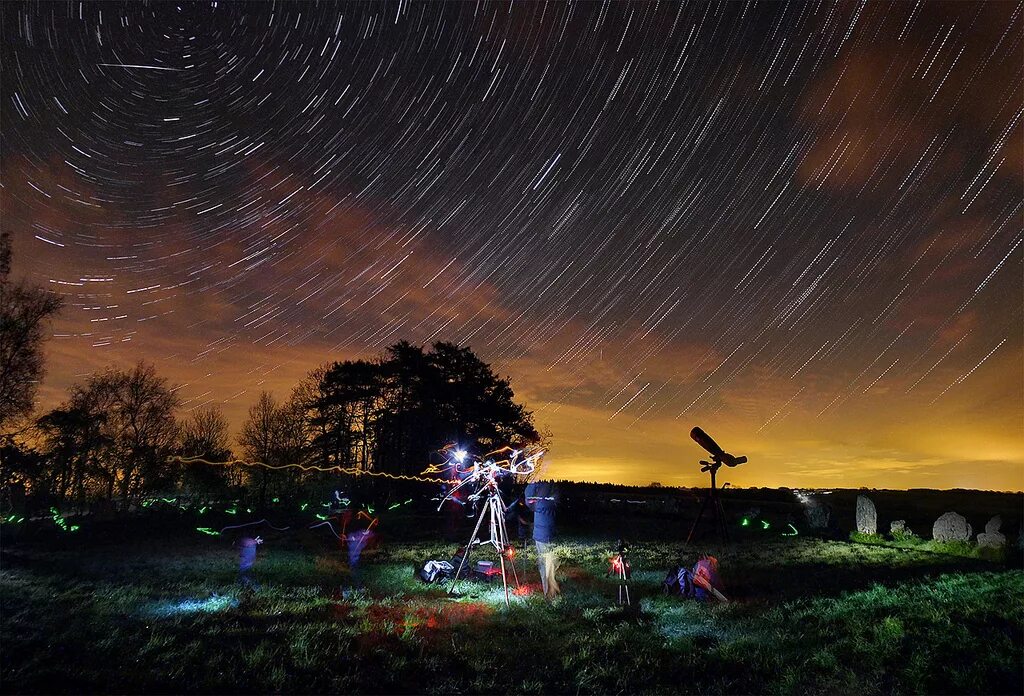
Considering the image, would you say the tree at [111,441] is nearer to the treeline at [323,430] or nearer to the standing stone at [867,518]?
the treeline at [323,430]

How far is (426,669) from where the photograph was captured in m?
8.53

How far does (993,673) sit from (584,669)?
486 centimetres

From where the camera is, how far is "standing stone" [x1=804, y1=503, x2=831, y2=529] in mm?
23453

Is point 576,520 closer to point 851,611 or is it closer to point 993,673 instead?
point 851,611

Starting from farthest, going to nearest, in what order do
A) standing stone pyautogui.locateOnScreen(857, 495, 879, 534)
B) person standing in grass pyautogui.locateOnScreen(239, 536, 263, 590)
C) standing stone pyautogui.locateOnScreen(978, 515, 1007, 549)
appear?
standing stone pyautogui.locateOnScreen(857, 495, 879, 534) < standing stone pyautogui.locateOnScreen(978, 515, 1007, 549) < person standing in grass pyautogui.locateOnScreen(239, 536, 263, 590)

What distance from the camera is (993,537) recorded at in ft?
51.2

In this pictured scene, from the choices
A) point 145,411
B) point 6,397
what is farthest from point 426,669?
point 145,411

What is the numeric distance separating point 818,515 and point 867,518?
8.30ft

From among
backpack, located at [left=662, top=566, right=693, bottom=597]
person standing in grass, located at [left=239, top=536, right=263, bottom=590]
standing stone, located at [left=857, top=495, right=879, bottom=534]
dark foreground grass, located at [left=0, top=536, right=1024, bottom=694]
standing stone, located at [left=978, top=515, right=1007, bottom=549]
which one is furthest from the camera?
standing stone, located at [left=857, top=495, right=879, bottom=534]

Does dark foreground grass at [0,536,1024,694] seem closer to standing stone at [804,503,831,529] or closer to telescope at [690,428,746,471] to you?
telescope at [690,428,746,471]

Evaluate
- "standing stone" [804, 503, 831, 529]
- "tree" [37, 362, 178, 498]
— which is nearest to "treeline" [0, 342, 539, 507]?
"tree" [37, 362, 178, 498]

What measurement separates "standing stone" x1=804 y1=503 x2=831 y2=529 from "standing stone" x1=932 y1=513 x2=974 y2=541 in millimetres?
5486

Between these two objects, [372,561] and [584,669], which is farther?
[372,561]

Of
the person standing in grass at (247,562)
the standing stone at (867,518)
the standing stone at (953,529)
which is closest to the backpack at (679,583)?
the person standing in grass at (247,562)
